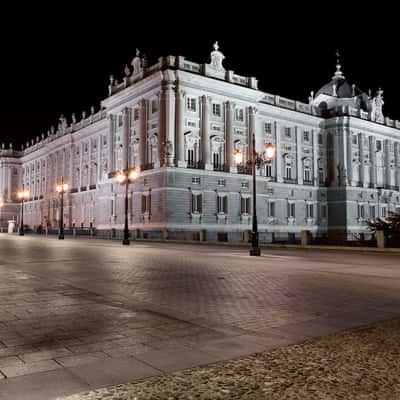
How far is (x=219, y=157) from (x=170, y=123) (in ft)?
26.1

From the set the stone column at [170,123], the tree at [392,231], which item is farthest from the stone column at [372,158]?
the tree at [392,231]

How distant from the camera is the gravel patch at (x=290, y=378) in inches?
173

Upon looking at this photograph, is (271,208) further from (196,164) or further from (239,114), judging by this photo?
(196,164)

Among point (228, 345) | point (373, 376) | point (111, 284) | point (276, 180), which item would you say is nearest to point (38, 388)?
point (228, 345)

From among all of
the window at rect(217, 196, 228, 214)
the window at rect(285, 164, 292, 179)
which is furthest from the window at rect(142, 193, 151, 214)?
the window at rect(285, 164, 292, 179)

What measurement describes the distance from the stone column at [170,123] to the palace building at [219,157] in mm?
111

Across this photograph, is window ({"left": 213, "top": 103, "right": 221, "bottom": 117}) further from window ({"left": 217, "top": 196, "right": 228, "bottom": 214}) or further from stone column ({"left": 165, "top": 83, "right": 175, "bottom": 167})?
window ({"left": 217, "top": 196, "right": 228, "bottom": 214})

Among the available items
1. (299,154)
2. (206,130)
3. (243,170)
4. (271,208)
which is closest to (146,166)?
(206,130)

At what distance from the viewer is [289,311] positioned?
8617mm

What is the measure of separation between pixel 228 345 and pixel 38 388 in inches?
98.8

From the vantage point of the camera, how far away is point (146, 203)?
52.7 m

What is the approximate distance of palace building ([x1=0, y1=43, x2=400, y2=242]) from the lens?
51.2 m

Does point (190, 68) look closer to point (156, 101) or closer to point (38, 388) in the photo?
point (156, 101)

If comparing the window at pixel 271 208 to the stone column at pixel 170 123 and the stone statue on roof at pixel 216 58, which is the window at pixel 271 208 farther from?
the stone statue on roof at pixel 216 58
